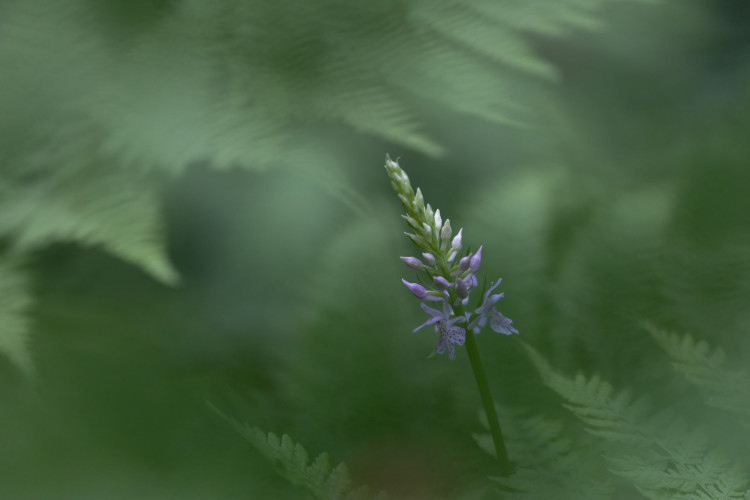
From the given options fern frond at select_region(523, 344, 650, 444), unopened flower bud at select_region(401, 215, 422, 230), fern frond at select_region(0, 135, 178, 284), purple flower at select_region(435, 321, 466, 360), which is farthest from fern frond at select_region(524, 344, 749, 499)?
fern frond at select_region(0, 135, 178, 284)

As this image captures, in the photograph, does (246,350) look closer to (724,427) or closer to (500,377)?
(500,377)

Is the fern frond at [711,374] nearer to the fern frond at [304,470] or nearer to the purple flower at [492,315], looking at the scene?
the purple flower at [492,315]

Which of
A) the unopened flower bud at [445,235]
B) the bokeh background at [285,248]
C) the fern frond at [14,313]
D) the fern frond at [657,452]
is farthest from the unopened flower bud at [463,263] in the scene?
the fern frond at [14,313]

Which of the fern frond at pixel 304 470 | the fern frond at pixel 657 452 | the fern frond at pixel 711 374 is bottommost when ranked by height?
the fern frond at pixel 304 470

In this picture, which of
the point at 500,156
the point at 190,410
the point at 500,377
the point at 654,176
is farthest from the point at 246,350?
the point at 654,176

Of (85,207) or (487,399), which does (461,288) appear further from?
(85,207)

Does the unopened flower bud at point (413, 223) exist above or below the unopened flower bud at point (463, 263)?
above

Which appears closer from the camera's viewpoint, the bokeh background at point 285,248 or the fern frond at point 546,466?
the fern frond at point 546,466
